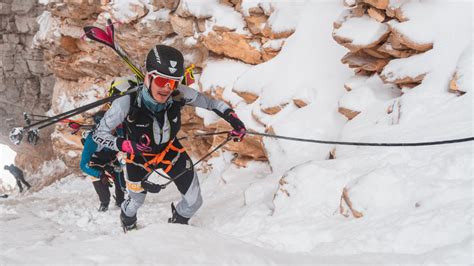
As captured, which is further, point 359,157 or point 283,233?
point 359,157

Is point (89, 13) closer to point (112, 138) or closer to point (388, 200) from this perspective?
point (112, 138)

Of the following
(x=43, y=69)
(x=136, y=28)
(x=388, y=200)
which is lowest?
(x=43, y=69)

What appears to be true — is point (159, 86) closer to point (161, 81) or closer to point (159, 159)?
point (161, 81)

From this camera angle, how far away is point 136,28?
12.2 m

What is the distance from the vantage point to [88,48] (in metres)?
14.5

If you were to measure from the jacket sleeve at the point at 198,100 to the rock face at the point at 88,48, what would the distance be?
2863 millimetres

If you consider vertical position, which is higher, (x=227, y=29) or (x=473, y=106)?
(x=473, y=106)

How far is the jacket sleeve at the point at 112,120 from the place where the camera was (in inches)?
189

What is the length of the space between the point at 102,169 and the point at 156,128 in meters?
3.25

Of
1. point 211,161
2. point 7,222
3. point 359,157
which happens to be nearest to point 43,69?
point 211,161

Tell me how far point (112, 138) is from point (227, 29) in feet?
18.2

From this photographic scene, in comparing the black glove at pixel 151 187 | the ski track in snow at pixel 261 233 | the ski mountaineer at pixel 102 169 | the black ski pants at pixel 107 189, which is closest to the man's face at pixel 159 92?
the black glove at pixel 151 187

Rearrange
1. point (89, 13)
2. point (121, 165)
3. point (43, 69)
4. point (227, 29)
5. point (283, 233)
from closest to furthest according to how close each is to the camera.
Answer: point (283, 233) → point (121, 165) → point (227, 29) → point (89, 13) → point (43, 69)

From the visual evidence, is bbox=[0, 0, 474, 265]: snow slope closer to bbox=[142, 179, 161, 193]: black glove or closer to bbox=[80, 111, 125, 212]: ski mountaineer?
bbox=[80, 111, 125, 212]: ski mountaineer
